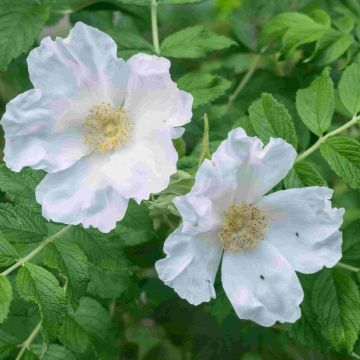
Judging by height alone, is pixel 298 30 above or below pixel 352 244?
above

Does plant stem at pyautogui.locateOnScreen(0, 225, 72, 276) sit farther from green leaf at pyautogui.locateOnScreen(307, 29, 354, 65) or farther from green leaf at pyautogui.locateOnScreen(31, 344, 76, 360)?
green leaf at pyautogui.locateOnScreen(307, 29, 354, 65)

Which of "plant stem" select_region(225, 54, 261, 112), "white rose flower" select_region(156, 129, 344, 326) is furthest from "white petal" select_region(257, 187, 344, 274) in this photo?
"plant stem" select_region(225, 54, 261, 112)

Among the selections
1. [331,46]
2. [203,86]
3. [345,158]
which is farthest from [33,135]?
[331,46]

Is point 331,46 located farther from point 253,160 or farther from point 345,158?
point 253,160

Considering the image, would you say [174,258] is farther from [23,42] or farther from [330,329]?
[23,42]

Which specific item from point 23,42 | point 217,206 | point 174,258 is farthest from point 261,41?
point 174,258

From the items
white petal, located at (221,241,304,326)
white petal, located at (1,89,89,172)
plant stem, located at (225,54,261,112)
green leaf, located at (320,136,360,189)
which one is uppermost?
white petal, located at (1,89,89,172)
